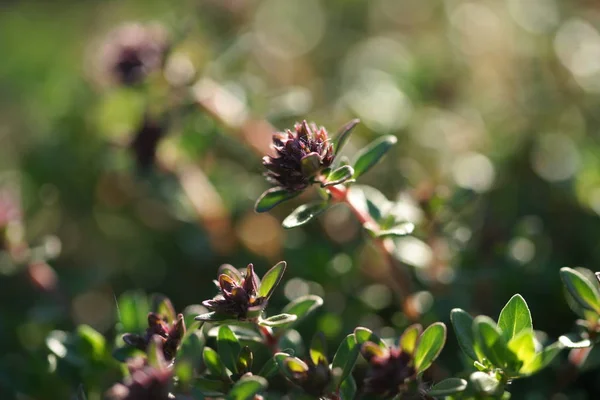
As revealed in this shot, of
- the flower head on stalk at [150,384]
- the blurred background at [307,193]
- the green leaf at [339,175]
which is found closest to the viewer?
the flower head on stalk at [150,384]

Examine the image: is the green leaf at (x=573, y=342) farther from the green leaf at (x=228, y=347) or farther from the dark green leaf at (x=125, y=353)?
the dark green leaf at (x=125, y=353)

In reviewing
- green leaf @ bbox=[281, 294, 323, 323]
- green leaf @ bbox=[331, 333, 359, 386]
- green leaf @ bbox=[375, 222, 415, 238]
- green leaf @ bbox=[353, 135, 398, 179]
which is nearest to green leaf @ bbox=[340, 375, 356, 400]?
green leaf @ bbox=[331, 333, 359, 386]

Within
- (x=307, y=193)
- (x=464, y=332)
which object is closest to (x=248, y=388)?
(x=464, y=332)

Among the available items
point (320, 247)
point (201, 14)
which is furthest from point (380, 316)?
point (201, 14)

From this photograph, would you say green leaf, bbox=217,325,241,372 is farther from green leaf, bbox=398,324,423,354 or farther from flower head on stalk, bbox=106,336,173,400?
green leaf, bbox=398,324,423,354

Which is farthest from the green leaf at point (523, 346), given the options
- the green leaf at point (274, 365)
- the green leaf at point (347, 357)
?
the green leaf at point (274, 365)

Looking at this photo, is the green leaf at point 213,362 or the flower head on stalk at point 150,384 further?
the green leaf at point 213,362

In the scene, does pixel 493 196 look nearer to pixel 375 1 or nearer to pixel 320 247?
pixel 320 247
